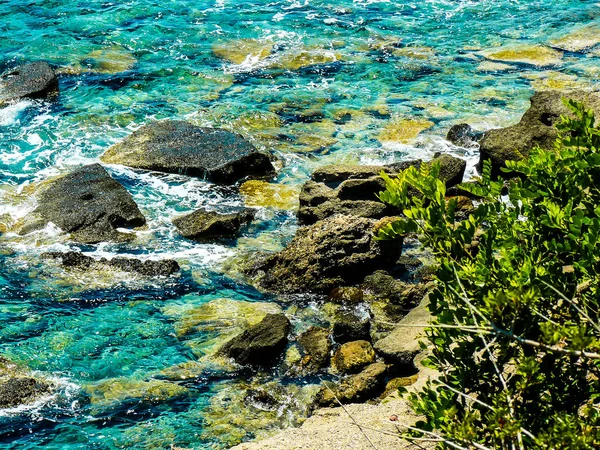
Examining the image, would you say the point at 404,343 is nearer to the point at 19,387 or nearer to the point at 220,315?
the point at 220,315

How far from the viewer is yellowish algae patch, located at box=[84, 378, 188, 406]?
25.5 feet

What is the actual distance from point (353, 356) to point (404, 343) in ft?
1.91

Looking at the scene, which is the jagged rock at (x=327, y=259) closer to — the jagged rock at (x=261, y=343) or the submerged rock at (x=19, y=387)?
the jagged rock at (x=261, y=343)

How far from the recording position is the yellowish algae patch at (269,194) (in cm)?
1234

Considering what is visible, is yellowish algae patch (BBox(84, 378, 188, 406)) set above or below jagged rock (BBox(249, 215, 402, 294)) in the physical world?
below

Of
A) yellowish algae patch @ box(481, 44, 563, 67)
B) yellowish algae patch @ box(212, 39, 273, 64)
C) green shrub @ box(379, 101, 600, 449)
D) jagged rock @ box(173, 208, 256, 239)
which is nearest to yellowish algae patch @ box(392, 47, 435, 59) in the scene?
yellowish algae patch @ box(481, 44, 563, 67)

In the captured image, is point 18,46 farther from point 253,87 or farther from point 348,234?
point 348,234

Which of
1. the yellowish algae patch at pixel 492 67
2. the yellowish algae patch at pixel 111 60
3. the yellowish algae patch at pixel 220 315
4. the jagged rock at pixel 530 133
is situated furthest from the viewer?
the yellowish algae patch at pixel 492 67

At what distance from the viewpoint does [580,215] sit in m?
3.75

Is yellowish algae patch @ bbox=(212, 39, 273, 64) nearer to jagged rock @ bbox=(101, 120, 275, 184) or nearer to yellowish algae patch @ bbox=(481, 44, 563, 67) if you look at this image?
jagged rock @ bbox=(101, 120, 275, 184)

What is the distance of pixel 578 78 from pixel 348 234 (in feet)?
29.1

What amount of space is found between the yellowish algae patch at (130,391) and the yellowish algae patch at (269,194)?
4.73 m

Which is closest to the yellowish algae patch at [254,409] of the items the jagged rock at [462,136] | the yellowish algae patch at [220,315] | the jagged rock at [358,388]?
the jagged rock at [358,388]

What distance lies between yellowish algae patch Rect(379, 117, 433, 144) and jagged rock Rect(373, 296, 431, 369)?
21.1 feet
